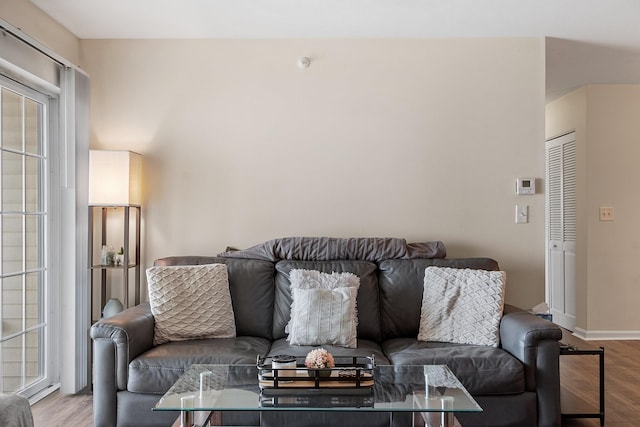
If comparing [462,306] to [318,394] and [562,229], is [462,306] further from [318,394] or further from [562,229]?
[562,229]

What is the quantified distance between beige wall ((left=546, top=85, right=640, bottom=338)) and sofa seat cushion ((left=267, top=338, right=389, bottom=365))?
3.29 m

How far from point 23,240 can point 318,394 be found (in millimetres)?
2253

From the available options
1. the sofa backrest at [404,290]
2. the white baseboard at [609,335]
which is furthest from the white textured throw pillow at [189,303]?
the white baseboard at [609,335]

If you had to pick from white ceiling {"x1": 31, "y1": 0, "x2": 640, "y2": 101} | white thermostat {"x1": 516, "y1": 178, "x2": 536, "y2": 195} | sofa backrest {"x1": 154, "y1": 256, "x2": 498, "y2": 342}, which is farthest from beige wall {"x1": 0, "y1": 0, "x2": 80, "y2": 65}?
white thermostat {"x1": 516, "y1": 178, "x2": 536, "y2": 195}

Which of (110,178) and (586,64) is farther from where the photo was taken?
(586,64)

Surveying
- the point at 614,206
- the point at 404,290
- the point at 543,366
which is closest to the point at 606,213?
the point at 614,206

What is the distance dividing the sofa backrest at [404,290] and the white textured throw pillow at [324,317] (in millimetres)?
299

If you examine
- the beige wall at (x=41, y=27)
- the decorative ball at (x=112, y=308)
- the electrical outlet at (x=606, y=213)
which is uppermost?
the beige wall at (x=41, y=27)

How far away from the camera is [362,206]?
13.7 ft

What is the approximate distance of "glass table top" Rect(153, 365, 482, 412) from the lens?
2.20 m

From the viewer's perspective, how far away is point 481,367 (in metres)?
2.98

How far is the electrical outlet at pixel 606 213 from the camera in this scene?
225 inches

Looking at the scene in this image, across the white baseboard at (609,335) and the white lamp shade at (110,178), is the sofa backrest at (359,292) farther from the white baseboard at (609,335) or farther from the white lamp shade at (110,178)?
the white baseboard at (609,335)

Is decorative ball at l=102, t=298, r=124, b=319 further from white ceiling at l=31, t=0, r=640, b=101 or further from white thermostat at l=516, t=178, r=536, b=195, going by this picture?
white thermostat at l=516, t=178, r=536, b=195
